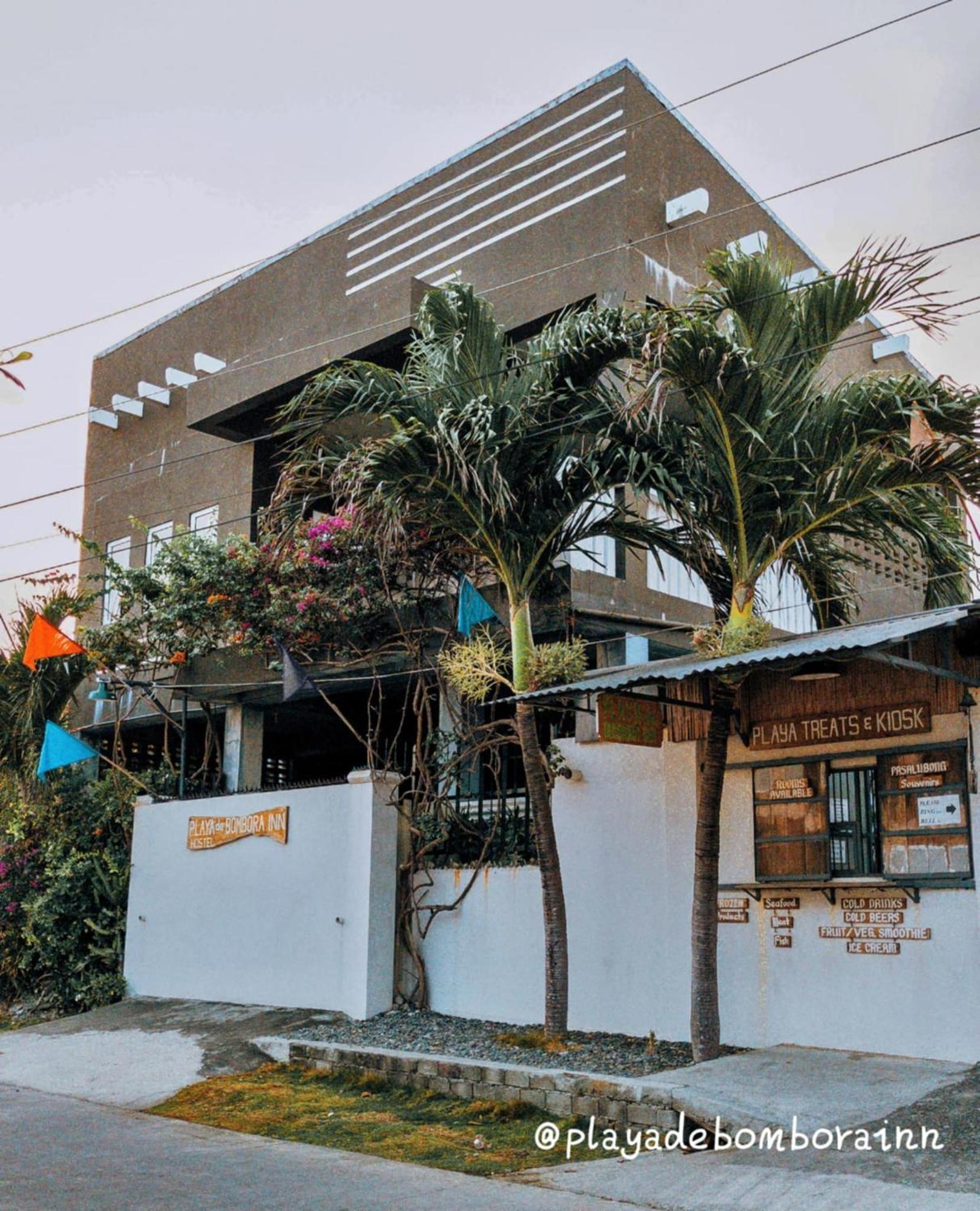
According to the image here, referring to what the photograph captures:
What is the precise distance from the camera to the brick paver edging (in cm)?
925

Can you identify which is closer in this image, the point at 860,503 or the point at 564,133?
the point at 860,503

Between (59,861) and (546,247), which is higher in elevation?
(546,247)

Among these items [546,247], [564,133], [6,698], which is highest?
[564,133]

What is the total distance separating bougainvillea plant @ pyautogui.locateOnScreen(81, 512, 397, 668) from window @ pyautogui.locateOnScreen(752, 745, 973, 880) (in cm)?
547

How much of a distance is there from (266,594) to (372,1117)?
24.8ft

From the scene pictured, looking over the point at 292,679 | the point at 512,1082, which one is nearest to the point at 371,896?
the point at 292,679

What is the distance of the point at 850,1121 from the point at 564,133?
491 inches

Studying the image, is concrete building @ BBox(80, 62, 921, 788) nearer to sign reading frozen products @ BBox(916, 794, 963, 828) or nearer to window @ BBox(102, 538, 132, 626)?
window @ BBox(102, 538, 132, 626)

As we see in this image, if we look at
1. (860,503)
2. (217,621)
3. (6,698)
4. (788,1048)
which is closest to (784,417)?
(860,503)

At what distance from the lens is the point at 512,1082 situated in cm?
1032

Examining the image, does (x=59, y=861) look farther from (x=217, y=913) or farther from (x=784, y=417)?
(x=784, y=417)

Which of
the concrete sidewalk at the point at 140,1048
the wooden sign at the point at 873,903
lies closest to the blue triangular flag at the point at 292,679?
the concrete sidewalk at the point at 140,1048

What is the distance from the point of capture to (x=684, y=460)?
36.9 feet

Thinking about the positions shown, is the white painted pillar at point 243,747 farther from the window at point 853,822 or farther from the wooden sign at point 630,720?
the window at point 853,822
